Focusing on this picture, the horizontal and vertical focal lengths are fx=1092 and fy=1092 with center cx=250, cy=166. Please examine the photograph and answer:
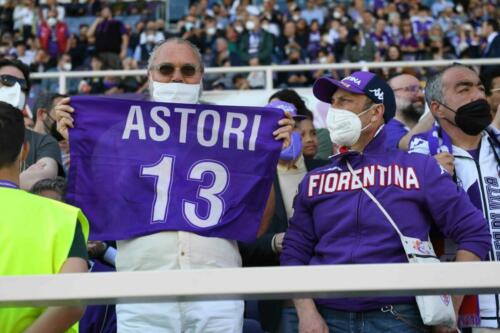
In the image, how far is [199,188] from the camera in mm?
4934

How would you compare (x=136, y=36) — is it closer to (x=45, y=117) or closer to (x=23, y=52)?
(x=23, y=52)

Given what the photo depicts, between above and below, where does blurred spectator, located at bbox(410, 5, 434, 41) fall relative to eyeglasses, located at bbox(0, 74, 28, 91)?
above

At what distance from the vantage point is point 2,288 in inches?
119

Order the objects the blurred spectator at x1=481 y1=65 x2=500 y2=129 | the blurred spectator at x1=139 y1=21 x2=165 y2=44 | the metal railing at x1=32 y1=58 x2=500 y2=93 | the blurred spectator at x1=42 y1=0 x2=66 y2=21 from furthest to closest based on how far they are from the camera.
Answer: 1. the blurred spectator at x1=42 y1=0 x2=66 y2=21
2. the blurred spectator at x1=139 y1=21 x2=165 y2=44
3. the metal railing at x1=32 y1=58 x2=500 y2=93
4. the blurred spectator at x1=481 y1=65 x2=500 y2=129

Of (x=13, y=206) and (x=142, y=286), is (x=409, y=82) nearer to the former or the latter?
(x=13, y=206)

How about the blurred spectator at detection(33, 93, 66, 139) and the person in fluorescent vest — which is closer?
the person in fluorescent vest

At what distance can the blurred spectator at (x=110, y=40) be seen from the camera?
68.3 feet

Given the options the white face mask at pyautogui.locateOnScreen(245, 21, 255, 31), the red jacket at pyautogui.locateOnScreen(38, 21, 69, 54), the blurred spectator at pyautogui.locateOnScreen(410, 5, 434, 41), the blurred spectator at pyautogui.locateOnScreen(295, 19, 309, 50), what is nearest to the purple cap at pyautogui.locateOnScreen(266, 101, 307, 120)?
the white face mask at pyautogui.locateOnScreen(245, 21, 255, 31)

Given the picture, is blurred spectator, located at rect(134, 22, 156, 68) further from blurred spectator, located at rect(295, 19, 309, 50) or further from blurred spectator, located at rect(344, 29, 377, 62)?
blurred spectator, located at rect(344, 29, 377, 62)

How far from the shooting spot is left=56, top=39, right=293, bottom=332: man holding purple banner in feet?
15.2

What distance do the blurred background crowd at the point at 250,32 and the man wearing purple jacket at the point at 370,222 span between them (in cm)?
1209

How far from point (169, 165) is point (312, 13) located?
18903mm

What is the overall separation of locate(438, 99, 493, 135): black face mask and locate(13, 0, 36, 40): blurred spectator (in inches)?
748

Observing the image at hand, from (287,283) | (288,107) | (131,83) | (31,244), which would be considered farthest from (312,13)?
(287,283)
